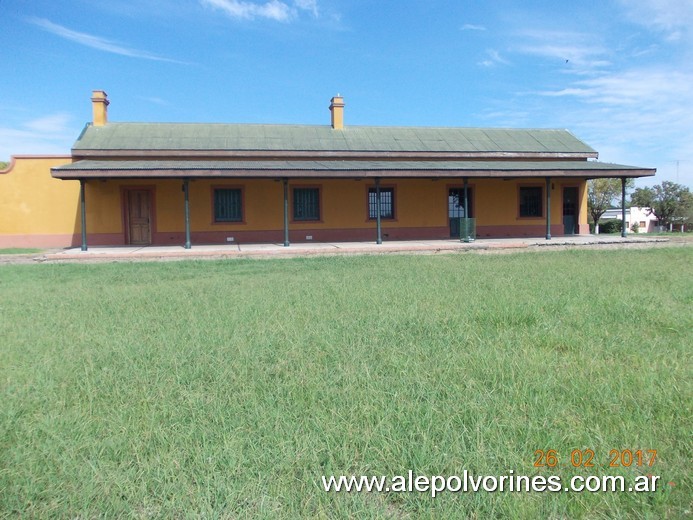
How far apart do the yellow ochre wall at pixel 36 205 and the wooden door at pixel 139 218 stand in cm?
178

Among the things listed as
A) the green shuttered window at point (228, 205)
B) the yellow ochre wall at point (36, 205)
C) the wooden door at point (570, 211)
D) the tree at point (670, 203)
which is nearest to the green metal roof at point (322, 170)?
the green shuttered window at point (228, 205)

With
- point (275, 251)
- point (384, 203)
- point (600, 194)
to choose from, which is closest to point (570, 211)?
point (384, 203)

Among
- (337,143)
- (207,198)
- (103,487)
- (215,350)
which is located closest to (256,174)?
(207,198)

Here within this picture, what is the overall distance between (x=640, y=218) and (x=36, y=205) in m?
66.5

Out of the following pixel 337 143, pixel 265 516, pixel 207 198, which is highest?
pixel 337 143

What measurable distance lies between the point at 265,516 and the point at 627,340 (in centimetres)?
381

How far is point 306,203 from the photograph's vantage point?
19156 mm

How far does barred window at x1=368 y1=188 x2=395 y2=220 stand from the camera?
19.6m

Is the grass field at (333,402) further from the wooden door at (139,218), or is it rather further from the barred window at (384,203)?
the barred window at (384,203)

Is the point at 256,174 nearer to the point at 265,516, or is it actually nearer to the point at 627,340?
the point at 627,340

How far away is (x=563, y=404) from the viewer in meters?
3.18

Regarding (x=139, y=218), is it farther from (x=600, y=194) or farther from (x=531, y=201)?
(x=600, y=194)

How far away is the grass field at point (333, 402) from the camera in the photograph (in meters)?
2.32

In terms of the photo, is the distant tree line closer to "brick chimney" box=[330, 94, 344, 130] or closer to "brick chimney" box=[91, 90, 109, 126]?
"brick chimney" box=[330, 94, 344, 130]
